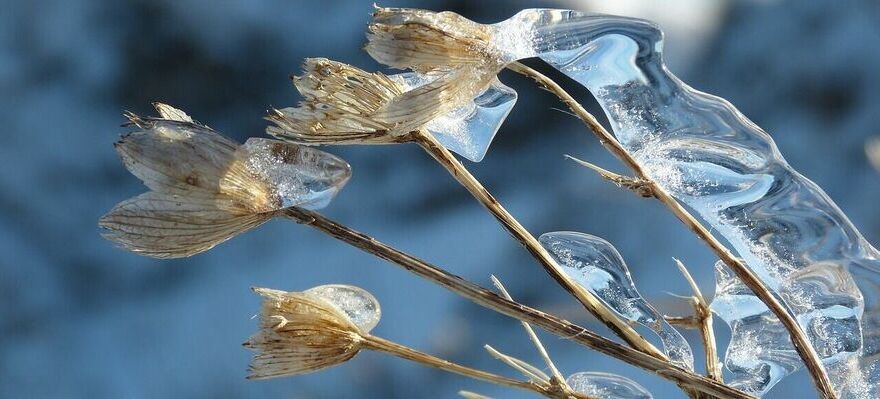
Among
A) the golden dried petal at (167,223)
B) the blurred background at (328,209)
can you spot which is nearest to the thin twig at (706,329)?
the golden dried petal at (167,223)

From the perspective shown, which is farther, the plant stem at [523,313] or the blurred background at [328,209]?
the blurred background at [328,209]

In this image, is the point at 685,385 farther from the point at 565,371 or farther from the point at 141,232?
the point at 565,371

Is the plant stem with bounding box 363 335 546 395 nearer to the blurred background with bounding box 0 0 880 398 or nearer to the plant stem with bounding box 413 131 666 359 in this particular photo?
the plant stem with bounding box 413 131 666 359

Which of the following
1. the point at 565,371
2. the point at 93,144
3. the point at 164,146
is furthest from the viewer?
the point at 93,144

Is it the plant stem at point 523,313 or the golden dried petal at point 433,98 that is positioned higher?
the golden dried petal at point 433,98

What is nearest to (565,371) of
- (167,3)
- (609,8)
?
(609,8)

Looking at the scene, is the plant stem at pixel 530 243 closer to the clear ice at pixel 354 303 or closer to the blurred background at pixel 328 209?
the clear ice at pixel 354 303

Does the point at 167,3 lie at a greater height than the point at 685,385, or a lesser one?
greater

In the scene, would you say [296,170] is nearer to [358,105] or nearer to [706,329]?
[358,105]

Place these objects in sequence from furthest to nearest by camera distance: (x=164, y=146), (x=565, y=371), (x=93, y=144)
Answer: (x=93, y=144) < (x=565, y=371) < (x=164, y=146)
